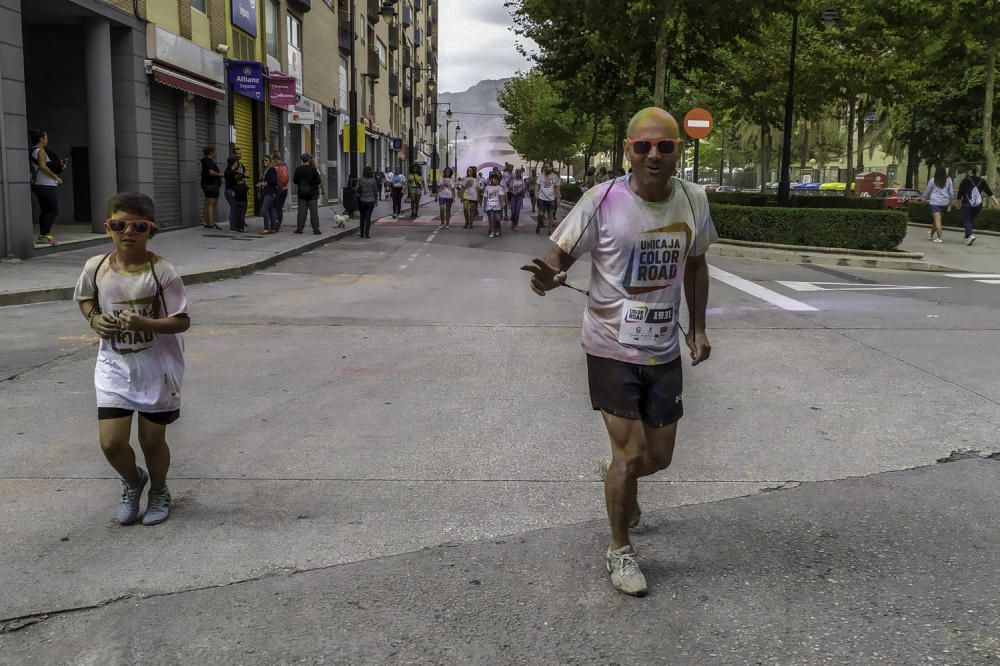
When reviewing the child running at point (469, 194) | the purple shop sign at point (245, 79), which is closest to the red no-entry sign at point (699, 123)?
the child running at point (469, 194)

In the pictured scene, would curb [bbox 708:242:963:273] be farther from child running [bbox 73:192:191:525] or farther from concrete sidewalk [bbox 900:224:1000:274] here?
child running [bbox 73:192:191:525]

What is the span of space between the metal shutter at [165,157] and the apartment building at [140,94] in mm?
25

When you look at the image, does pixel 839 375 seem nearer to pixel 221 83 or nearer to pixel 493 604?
pixel 493 604

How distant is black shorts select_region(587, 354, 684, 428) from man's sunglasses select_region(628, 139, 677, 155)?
76 cm

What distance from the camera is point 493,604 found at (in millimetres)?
3182

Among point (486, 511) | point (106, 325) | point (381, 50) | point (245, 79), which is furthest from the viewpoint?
point (381, 50)

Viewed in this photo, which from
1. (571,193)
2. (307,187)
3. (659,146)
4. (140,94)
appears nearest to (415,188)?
(307,187)

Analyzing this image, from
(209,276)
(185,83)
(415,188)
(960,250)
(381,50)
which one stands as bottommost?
(209,276)

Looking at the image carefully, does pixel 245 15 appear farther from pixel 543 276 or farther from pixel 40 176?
pixel 543 276

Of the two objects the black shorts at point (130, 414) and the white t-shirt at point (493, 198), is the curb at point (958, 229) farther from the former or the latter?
the black shorts at point (130, 414)

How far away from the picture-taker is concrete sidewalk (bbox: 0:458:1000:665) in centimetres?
286

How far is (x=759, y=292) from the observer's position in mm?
12367

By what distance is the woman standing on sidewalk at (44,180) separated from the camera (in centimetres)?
1438

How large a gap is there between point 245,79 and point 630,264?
74.2ft
